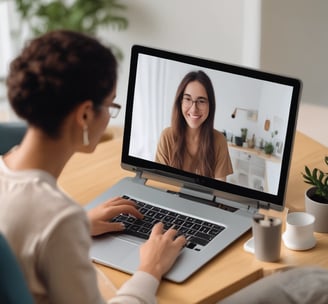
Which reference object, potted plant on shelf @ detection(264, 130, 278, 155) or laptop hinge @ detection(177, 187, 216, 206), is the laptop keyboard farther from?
potted plant on shelf @ detection(264, 130, 278, 155)

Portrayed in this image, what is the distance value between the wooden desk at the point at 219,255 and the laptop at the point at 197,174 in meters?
0.03

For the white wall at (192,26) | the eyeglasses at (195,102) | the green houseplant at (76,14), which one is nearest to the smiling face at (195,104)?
the eyeglasses at (195,102)

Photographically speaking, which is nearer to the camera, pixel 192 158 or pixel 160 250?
pixel 160 250

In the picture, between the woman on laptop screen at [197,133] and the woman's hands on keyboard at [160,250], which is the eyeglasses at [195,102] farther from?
the woman's hands on keyboard at [160,250]

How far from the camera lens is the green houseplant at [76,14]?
343 cm

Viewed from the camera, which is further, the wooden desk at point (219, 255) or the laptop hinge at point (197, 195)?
the laptop hinge at point (197, 195)

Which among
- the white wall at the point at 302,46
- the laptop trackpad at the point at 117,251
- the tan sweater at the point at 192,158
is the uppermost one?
the white wall at the point at 302,46

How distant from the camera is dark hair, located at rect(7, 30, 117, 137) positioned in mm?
1330

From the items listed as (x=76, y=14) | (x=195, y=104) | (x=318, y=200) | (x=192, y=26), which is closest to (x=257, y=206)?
(x=318, y=200)

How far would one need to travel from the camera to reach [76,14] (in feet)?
11.3

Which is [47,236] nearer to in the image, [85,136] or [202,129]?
[85,136]

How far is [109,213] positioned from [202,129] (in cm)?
29

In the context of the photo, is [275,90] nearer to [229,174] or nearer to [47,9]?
[229,174]

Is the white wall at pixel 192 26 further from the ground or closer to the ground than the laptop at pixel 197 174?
further from the ground
